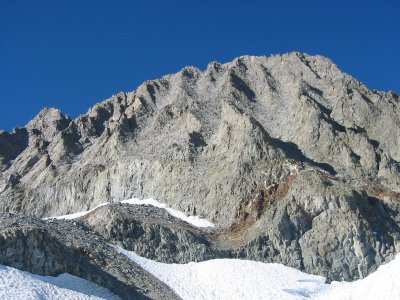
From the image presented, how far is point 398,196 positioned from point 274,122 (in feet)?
115

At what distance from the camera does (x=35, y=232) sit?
55750 mm

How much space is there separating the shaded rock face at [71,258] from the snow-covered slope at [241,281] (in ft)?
6.87

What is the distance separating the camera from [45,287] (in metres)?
51.6

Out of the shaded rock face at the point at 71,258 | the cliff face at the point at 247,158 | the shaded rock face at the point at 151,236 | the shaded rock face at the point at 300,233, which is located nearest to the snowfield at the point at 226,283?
the shaded rock face at the point at 71,258

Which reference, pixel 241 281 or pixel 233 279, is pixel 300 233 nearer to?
pixel 241 281

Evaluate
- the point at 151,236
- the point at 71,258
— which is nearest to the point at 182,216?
the point at 151,236

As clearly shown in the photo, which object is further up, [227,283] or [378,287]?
[227,283]

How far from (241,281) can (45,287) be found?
61.4 ft

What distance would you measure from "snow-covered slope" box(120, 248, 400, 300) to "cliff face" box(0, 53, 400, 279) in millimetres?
2208

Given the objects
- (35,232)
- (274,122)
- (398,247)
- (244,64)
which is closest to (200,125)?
(274,122)

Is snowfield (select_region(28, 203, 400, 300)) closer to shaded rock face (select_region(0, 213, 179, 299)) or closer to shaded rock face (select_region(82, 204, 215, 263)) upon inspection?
shaded rock face (select_region(0, 213, 179, 299))

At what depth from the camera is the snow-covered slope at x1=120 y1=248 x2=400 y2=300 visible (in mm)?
60562

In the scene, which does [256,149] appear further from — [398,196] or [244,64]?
[244,64]

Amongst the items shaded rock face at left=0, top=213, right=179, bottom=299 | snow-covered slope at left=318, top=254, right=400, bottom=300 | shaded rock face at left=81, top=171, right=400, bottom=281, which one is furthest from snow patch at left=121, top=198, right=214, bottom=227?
snow-covered slope at left=318, top=254, right=400, bottom=300
